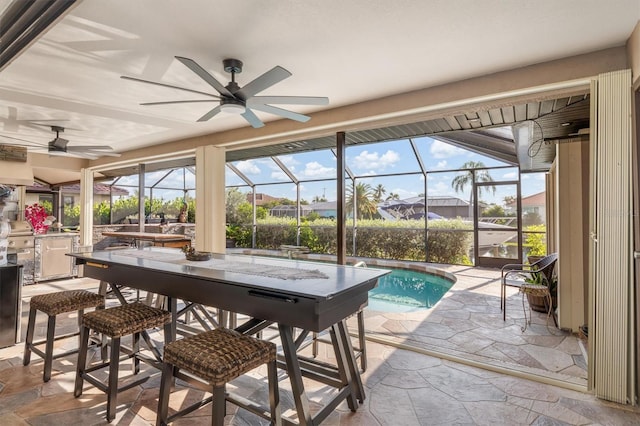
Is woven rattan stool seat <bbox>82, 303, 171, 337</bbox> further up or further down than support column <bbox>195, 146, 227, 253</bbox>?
further down

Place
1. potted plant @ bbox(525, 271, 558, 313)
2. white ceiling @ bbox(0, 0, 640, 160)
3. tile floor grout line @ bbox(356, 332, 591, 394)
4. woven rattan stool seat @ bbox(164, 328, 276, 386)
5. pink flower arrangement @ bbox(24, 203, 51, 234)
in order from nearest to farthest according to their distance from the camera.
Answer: woven rattan stool seat @ bbox(164, 328, 276, 386) < white ceiling @ bbox(0, 0, 640, 160) < tile floor grout line @ bbox(356, 332, 591, 394) < potted plant @ bbox(525, 271, 558, 313) < pink flower arrangement @ bbox(24, 203, 51, 234)

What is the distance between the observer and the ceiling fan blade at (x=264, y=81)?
2.10 meters

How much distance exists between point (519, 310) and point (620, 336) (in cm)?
217

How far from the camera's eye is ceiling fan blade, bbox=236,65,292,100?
2.10 meters

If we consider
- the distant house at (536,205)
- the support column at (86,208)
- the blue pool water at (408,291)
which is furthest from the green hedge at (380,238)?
the support column at (86,208)

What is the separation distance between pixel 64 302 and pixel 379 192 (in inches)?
294

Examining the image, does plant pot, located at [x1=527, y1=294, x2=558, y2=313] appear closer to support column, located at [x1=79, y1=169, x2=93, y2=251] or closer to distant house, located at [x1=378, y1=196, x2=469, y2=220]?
distant house, located at [x1=378, y1=196, x2=469, y2=220]

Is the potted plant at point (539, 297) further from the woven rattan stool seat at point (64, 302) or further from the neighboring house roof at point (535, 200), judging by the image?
the woven rattan stool seat at point (64, 302)

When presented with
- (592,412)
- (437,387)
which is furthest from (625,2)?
(437,387)

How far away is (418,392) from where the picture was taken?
7.89 ft

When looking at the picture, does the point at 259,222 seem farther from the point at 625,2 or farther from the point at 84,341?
the point at 625,2

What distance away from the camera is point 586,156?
11.3ft

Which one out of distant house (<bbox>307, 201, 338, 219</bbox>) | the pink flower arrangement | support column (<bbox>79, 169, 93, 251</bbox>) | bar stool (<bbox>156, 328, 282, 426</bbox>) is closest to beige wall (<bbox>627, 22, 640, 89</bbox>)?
bar stool (<bbox>156, 328, 282, 426</bbox>)

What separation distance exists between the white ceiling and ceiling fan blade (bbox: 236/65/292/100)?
0.32m
